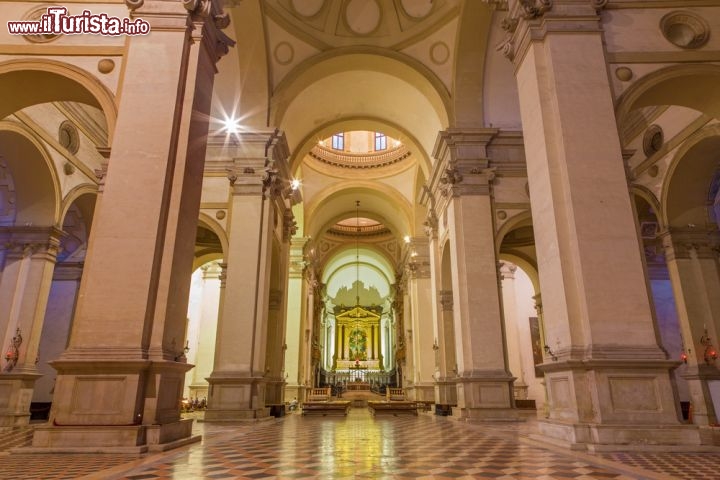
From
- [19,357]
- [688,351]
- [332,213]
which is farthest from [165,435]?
[332,213]

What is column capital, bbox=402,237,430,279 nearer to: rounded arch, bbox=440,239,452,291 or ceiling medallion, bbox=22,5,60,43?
rounded arch, bbox=440,239,452,291

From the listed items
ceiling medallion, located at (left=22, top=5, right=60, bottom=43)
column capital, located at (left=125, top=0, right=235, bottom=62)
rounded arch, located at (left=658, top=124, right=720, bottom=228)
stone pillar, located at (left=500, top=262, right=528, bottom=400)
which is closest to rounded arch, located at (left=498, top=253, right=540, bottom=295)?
stone pillar, located at (left=500, top=262, right=528, bottom=400)

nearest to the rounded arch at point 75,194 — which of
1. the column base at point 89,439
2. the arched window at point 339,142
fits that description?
the column base at point 89,439

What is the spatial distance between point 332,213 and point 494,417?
1875 cm

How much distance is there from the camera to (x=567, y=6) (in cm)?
673

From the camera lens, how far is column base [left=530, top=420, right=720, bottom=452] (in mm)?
4996

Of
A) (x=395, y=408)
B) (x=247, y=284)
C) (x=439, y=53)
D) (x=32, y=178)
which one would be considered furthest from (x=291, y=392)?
(x=439, y=53)

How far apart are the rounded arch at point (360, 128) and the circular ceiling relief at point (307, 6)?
443 centimetres

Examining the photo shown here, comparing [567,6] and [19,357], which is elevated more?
[567,6]

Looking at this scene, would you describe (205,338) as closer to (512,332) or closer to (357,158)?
(357,158)

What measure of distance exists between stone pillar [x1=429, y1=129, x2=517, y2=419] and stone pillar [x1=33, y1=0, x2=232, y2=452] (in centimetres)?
695

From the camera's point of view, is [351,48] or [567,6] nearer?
[567,6]

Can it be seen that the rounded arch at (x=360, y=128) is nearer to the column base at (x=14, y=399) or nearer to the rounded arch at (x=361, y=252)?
the column base at (x=14, y=399)

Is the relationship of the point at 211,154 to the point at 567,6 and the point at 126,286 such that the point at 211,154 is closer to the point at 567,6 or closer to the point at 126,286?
the point at 126,286
